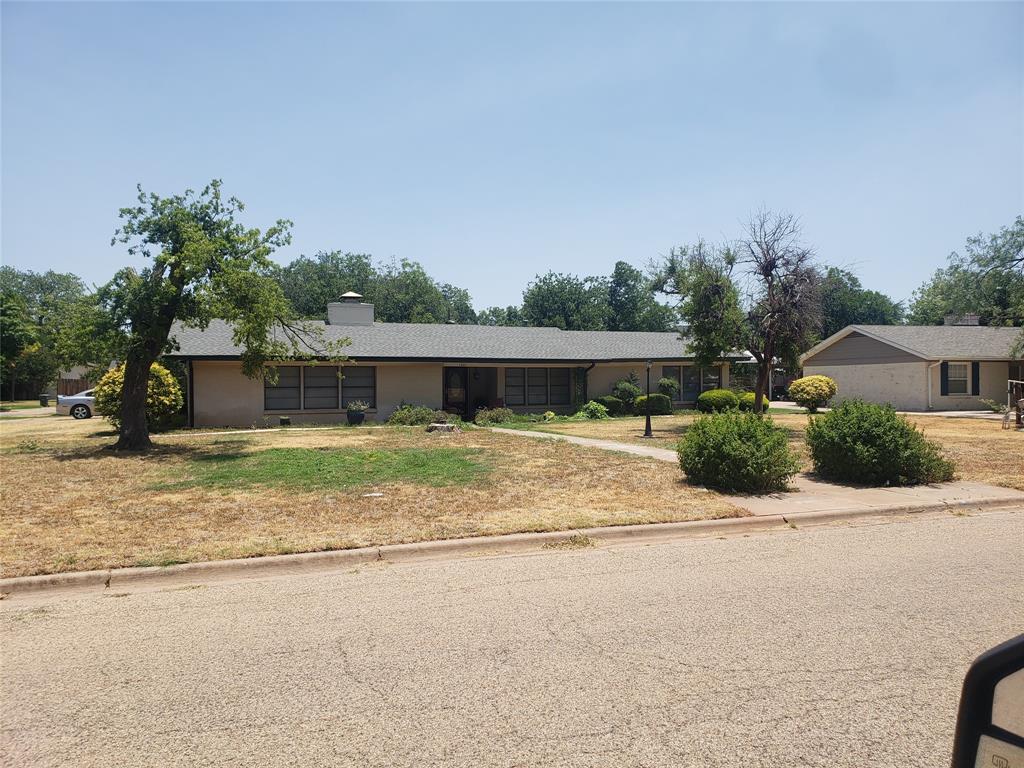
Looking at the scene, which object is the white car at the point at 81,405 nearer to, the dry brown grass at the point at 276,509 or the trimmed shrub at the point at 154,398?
the trimmed shrub at the point at 154,398

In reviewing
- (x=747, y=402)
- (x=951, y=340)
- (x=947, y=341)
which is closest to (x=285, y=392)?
(x=747, y=402)

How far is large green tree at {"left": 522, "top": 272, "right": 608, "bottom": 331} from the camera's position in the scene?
205ft

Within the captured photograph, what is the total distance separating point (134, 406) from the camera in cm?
1673

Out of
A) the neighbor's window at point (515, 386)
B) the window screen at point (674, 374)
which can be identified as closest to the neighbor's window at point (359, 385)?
the neighbor's window at point (515, 386)

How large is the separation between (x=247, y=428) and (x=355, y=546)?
1782 centimetres

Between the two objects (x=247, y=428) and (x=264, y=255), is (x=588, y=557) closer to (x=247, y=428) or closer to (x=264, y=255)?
(x=264, y=255)

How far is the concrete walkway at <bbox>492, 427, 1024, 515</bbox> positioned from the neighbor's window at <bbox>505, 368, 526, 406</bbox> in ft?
56.4

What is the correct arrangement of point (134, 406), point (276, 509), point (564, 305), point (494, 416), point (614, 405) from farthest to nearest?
point (564, 305) < point (614, 405) < point (494, 416) < point (134, 406) < point (276, 509)

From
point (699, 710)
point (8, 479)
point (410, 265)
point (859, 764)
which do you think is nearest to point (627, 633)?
point (699, 710)

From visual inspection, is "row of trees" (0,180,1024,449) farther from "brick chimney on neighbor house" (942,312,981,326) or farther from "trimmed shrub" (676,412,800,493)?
"brick chimney on neighbor house" (942,312,981,326)

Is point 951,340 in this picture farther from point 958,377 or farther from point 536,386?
point 536,386

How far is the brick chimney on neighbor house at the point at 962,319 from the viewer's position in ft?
141

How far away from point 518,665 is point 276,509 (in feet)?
19.2

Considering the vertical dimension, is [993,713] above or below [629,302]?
below
